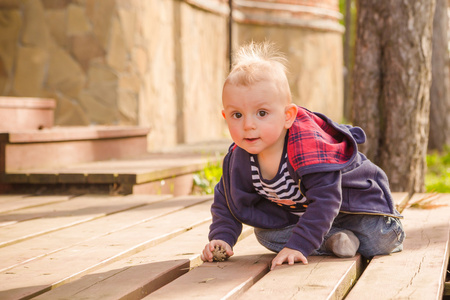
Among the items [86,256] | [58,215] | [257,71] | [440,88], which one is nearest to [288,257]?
[257,71]

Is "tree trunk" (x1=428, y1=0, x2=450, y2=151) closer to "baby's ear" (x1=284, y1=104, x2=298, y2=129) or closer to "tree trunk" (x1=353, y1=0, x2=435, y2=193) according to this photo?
"tree trunk" (x1=353, y1=0, x2=435, y2=193)

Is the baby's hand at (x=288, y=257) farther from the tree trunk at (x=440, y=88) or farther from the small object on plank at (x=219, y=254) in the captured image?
the tree trunk at (x=440, y=88)

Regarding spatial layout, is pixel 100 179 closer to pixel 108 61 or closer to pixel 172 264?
pixel 172 264

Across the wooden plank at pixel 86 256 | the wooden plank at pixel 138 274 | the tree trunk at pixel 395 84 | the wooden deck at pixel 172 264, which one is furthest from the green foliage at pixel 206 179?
the wooden plank at pixel 138 274

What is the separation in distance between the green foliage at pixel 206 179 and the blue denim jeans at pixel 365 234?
2867mm

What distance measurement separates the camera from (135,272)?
7.86 feet

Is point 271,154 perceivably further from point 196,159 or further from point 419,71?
point 196,159

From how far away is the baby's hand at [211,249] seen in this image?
260cm

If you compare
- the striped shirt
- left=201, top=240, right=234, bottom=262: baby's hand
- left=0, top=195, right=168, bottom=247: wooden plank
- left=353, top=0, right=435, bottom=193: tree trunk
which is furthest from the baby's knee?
left=353, top=0, right=435, bottom=193: tree trunk

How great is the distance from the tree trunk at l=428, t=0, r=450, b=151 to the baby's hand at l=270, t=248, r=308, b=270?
9.25 metres

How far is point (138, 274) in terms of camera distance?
2357mm

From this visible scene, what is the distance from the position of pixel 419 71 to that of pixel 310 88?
730cm

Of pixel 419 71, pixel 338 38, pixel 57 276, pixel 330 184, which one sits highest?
pixel 338 38

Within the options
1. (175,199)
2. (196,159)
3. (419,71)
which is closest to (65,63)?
(196,159)
